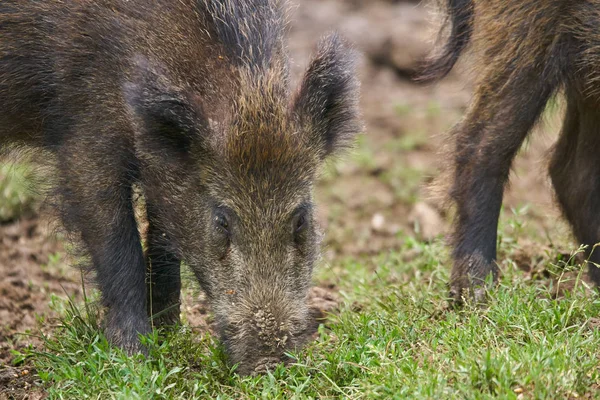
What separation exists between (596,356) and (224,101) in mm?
2237

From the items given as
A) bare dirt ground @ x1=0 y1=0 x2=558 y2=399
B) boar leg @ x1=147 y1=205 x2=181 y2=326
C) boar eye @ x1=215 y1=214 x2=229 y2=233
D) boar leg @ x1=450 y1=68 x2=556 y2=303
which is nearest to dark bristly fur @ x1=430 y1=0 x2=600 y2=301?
boar leg @ x1=450 y1=68 x2=556 y2=303

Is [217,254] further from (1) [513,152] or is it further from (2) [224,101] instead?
(1) [513,152]

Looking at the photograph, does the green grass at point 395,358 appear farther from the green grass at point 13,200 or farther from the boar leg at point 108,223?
the green grass at point 13,200

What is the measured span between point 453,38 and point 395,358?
2.43 m

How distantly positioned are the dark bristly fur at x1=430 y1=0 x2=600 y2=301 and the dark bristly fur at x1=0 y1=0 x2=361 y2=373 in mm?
787

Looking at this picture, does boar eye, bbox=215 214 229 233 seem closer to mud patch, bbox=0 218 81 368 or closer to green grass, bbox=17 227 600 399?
green grass, bbox=17 227 600 399

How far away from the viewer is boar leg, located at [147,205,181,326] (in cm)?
566

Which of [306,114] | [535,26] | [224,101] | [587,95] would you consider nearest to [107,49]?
[224,101]

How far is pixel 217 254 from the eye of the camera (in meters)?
5.13

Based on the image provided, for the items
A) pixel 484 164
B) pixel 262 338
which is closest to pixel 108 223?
pixel 262 338

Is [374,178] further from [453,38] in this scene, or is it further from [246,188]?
[246,188]

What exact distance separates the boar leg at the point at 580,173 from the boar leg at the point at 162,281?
8.42ft

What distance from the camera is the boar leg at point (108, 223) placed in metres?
5.26

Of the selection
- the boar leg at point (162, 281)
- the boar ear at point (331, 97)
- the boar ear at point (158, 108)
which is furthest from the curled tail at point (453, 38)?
the boar leg at point (162, 281)
